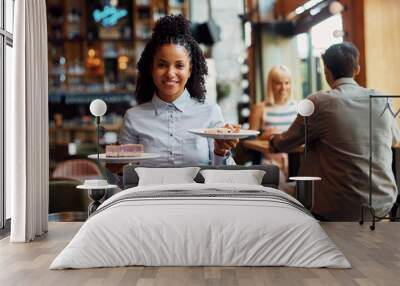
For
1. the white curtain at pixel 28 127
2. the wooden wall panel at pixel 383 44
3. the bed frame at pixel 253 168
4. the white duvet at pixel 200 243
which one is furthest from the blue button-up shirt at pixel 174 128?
the white duvet at pixel 200 243

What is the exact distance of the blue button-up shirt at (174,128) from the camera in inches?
241

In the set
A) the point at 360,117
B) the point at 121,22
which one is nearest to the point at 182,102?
the point at 121,22

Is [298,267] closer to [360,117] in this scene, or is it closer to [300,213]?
[300,213]

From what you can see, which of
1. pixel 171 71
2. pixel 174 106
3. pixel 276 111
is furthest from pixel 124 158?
pixel 276 111

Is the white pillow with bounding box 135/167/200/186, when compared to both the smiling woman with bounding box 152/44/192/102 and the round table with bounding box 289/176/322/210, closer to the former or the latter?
the smiling woman with bounding box 152/44/192/102

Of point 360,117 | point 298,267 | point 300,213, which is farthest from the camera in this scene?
point 360,117

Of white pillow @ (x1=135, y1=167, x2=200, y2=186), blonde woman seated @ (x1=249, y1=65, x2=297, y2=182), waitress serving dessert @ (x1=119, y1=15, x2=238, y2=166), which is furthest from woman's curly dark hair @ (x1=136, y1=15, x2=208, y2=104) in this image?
white pillow @ (x1=135, y1=167, x2=200, y2=186)

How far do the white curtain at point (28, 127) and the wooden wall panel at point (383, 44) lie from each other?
9.82 feet

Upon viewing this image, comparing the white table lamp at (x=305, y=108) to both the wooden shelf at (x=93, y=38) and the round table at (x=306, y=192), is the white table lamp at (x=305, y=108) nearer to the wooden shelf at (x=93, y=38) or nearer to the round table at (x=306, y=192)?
the round table at (x=306, y=192)

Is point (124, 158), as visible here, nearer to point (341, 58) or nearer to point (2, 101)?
point (2, 101)

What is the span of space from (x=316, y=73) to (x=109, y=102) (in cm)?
200

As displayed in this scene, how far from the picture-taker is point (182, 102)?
6.23m

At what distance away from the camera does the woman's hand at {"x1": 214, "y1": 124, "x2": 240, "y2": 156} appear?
6156mm

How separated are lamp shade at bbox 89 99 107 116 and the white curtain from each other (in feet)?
2.19
